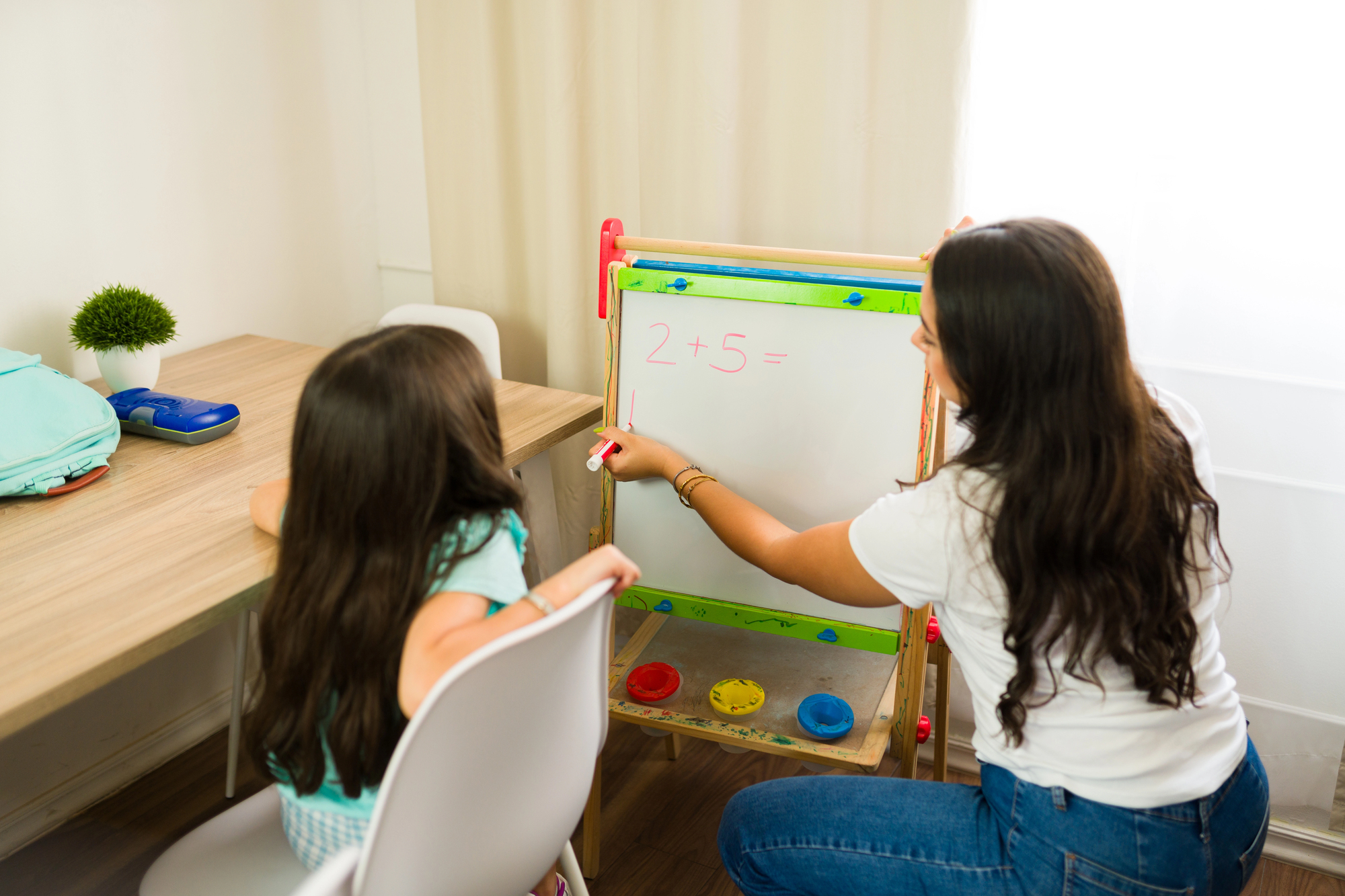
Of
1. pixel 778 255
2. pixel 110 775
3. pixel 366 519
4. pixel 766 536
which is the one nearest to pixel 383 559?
pixel 366 519

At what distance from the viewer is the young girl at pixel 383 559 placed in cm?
92

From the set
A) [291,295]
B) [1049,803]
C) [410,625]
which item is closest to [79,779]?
[291,295]

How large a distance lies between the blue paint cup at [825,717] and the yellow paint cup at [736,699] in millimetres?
69

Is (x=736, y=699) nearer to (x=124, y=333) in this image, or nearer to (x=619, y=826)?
(x=619, y=826)

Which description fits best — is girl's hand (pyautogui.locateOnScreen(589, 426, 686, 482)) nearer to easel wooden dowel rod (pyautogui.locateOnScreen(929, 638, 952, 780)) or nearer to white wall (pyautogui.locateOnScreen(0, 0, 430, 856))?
easel wooden dowel rod (pyautogui.locateOnScreen(929, 638, 952, 780))

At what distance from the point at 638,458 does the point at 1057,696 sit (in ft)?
2.33

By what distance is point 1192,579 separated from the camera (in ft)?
3.46

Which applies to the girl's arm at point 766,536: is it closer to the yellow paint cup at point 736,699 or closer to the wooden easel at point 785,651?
the wooden easel at point 785,651

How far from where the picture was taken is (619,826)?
178 cm

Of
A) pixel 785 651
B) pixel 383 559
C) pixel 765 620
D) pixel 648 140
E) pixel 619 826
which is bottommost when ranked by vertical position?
pixel 619 826

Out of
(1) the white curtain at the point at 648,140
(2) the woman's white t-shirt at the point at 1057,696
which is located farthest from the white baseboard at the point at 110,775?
(2) the woman's white t-shirt at the point at 1057,696

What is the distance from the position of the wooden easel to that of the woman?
268 millimetres

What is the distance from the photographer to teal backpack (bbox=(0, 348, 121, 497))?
4.36 feet

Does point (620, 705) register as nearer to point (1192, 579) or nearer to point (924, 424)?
point (924, 424)
